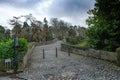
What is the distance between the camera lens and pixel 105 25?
21.8 meters

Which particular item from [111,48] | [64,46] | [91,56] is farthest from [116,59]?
[64,46]

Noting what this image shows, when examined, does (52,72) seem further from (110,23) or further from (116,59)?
(110,23)

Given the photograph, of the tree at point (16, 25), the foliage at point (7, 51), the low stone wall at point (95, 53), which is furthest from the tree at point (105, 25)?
the tree at point (16, 25)

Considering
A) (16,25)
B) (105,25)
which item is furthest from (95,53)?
(16,25)

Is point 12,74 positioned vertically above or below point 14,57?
below

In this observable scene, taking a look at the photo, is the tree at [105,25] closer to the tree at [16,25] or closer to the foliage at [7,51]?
the foliage at [7,51]

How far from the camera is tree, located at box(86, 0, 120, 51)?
20.3 m

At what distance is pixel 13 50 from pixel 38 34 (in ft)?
132

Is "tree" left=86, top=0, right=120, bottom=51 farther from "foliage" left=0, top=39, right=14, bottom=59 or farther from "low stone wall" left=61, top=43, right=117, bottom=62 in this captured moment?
"foliage" left=0, top=39, right=14, bottom=59

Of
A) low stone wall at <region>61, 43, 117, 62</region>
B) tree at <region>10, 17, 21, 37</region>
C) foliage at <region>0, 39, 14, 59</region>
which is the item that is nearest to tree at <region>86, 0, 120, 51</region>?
low stone wall at <region>61, 43, 117, 62</region>

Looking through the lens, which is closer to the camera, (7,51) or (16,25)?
(7,51)

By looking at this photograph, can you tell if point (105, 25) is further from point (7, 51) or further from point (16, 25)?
point (16, 25)

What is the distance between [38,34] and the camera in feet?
185

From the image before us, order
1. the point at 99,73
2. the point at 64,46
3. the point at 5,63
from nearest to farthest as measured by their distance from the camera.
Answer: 1. the point at 99,73
2. the point at 5,63
3. the point at 64,46
